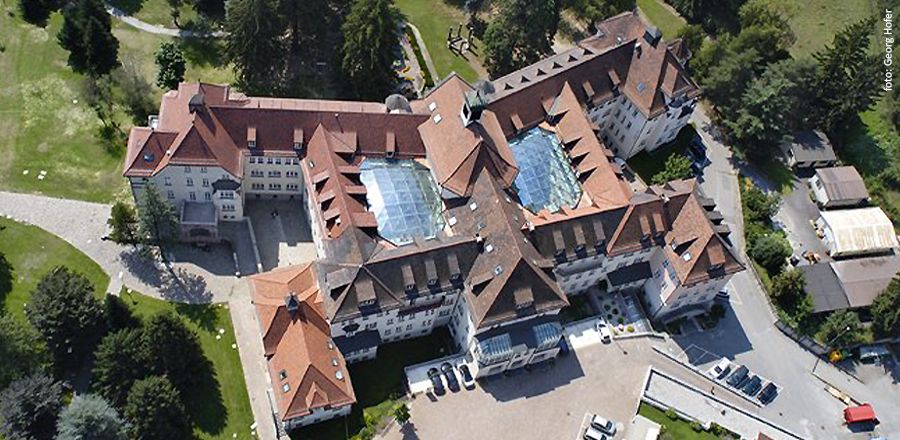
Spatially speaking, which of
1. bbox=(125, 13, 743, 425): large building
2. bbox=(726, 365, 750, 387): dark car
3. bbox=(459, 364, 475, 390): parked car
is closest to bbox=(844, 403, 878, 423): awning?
bbox=(726, 365, 750, 387): dark car

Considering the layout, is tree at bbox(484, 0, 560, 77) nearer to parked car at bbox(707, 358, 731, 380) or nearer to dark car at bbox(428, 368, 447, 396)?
dark car at bbox(428, 368, 447, 396)

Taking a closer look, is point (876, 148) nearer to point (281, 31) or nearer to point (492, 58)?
point (492, 58)

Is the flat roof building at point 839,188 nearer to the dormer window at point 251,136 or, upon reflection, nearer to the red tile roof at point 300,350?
the red tile roof at point 300,350

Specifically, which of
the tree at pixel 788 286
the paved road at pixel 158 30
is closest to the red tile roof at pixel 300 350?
the paved road at pixel 158 30

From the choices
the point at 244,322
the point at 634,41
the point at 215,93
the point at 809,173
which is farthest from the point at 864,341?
the point at 215,93

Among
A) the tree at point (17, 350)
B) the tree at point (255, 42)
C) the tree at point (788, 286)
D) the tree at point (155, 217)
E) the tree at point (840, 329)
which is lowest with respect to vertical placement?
the tree at point (840, 329)

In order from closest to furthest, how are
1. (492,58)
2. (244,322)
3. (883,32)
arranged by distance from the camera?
(244,322), (492,58), (883,32)

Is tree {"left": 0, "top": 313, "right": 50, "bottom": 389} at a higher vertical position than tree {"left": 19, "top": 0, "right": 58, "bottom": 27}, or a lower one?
lower
